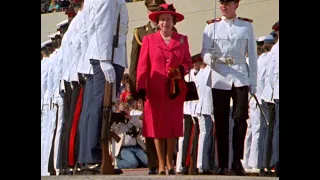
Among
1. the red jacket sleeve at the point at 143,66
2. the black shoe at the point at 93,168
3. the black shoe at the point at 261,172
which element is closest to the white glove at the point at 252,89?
the black shoe at the point at 261,172

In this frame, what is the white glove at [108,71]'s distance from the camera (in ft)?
29.1

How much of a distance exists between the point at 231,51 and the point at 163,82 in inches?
45.6

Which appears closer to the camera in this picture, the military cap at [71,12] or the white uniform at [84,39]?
the white uniform at [84,39]

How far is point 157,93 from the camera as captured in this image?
938cm

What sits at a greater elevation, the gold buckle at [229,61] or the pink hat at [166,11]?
the pink hat at [166,11]

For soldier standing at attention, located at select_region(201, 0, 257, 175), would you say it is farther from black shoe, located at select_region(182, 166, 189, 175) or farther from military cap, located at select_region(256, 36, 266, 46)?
black shoe, located at select_region(182, 166, 189, 175)

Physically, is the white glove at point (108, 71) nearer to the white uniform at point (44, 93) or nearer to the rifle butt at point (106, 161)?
the rifle butt at point (106, 161)

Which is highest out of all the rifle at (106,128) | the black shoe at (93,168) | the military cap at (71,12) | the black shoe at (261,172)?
the military cap at (71,12)

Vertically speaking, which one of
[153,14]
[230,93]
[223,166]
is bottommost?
[223,166]

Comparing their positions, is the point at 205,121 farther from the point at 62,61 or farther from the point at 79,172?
the point at 79,172

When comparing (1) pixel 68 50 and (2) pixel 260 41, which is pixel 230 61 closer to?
(2) pixel 260 41
